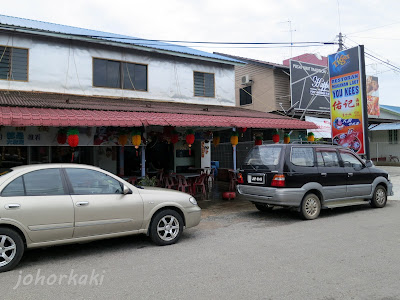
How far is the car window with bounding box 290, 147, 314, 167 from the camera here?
7609 millimetres

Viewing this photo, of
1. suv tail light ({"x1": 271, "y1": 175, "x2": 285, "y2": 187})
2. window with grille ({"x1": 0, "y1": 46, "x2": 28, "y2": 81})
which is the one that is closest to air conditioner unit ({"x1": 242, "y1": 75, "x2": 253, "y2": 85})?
window with grille ({"x1": 0, "y1": 46, "x2": 28, "y2": 81})

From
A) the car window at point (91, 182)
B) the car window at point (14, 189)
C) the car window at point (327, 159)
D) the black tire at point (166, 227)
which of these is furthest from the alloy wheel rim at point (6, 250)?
the car window at point (327, 159)

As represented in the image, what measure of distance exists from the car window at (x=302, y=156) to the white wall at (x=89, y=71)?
7165mm

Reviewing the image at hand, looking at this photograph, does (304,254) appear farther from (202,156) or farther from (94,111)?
(202,156)

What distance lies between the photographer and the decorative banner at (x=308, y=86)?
17.3m

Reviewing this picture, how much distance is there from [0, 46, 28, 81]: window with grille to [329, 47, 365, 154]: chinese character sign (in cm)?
1164

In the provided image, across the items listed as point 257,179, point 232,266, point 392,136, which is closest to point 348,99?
point 257,179

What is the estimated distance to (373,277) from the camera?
4.08 metres

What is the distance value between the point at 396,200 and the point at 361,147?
2354 millimetres

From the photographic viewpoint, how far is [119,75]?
40.7ft

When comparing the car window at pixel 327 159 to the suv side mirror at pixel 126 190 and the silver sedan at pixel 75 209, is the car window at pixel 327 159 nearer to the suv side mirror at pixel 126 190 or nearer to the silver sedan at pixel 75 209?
the silver sedan at pixel 75 209

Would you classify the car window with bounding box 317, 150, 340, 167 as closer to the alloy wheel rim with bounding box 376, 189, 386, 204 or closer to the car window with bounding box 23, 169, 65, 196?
Result: the alloy wheel rim with bounding box 376, 189, 386, 204

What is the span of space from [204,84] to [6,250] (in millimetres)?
11477

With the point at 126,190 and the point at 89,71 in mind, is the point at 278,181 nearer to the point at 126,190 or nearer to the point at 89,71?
the point at 126,190
